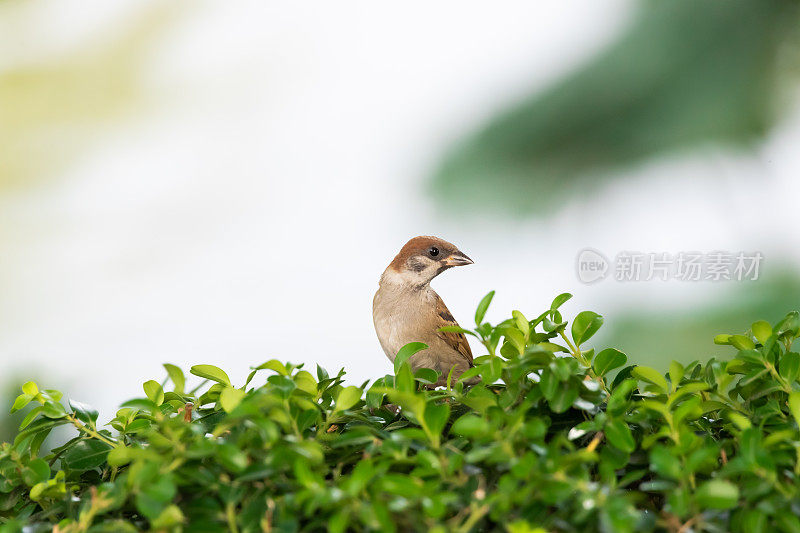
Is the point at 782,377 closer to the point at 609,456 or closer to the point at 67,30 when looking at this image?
the point at 609,456

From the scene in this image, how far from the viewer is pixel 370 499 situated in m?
0.48

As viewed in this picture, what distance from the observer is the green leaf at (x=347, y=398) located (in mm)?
588

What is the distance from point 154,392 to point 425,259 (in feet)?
2.08

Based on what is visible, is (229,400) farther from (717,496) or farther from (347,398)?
(717,496)

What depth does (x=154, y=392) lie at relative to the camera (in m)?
0.66

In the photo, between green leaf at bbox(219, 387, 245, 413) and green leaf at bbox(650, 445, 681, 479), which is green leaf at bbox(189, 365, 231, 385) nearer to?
green leaf at bbox(219, 387, 245, 413)

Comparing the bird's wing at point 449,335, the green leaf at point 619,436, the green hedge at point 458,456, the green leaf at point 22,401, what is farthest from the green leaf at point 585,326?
the bird's wing at point 449,335

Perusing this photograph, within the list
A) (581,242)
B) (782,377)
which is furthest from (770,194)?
(782,377)

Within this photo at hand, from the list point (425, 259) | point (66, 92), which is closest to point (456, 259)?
point (425, 259)

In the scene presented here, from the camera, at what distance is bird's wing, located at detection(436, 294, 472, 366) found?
1265mm

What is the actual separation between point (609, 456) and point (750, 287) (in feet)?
5.97

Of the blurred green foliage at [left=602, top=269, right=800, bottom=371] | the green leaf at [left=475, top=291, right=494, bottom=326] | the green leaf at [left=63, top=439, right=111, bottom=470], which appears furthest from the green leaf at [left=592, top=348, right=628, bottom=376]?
the blurred green foliage at [left=602, top=269, right=800, bottom=371]
